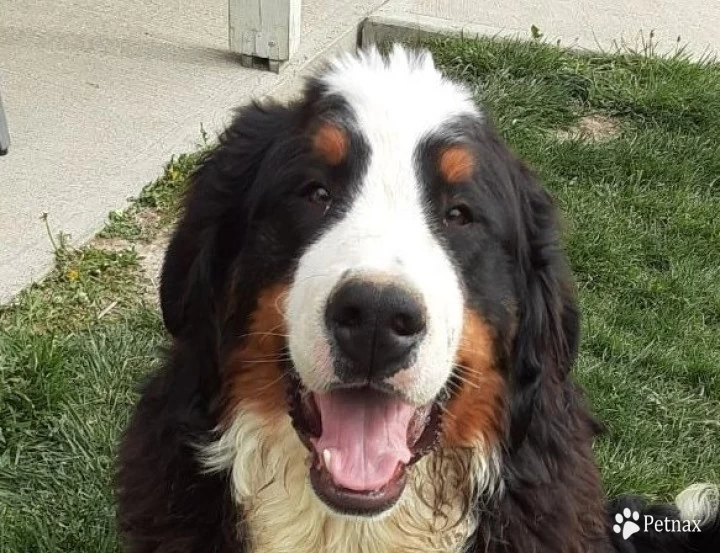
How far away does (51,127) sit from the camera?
16.2 ft

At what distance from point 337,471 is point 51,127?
10.6ft

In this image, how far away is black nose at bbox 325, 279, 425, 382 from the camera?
202 centimetres

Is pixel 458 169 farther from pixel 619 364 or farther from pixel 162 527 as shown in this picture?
pixel 619 364

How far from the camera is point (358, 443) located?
2285mm

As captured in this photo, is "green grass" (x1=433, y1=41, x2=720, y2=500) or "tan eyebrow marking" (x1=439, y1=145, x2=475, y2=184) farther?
"green grass" (x1=433, y1=41, x2=720, y2=500)

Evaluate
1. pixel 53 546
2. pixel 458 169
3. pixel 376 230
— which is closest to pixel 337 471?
pixel 376 230

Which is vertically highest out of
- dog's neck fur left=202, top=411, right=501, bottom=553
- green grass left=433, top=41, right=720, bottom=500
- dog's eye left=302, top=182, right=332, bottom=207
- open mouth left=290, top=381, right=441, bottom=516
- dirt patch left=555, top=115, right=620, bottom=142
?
dog's eye left=302, top=182, right=332, bottom=207

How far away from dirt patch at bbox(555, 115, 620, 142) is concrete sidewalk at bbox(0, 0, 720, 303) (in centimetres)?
84

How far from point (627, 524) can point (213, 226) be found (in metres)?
1.50

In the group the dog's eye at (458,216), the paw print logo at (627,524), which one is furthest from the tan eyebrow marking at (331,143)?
the paw print logo at (627,524)

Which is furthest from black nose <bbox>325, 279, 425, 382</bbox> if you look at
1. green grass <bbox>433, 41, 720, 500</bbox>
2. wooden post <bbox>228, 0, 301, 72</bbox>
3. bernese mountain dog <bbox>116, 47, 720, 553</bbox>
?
wooden post <bbox>228, 0, 301, 72</bbox>

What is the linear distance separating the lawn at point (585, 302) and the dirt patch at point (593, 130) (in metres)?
0.01

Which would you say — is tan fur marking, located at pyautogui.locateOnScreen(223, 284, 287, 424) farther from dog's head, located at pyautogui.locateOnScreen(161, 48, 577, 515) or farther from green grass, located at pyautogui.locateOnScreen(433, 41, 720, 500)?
green grass, located at pyautogui.locateOnScreen(433, 41, 720, 500)

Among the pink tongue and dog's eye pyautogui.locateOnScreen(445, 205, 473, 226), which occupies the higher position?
dog's eye pyautogui.locateOnScreen(445, 205, 473, 226)
